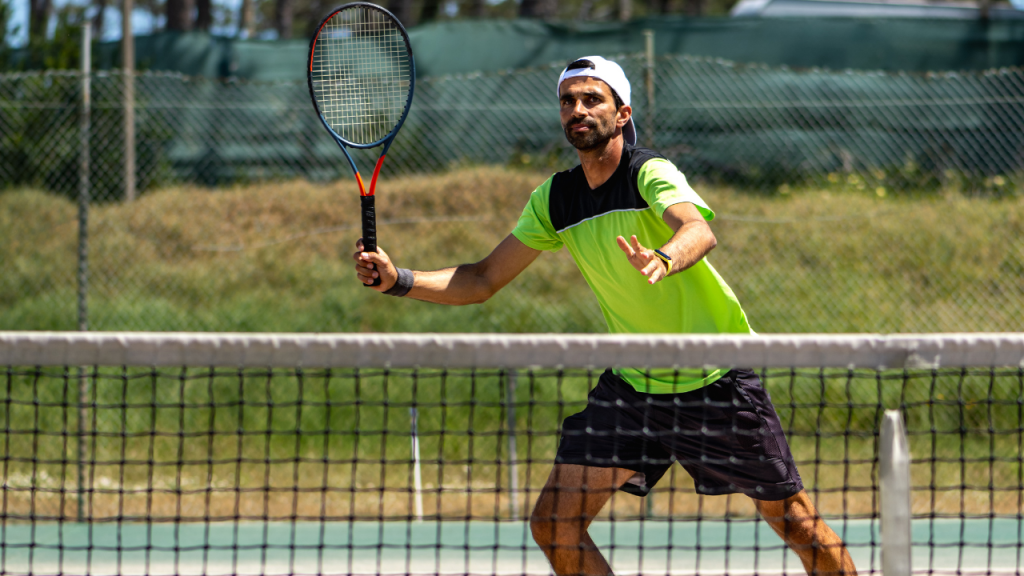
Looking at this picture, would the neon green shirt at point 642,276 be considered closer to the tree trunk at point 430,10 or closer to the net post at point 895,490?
the net post at point 895,490

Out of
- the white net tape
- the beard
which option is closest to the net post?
the white net tape

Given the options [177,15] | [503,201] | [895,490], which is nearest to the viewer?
[895,490]

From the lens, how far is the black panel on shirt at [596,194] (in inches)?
121

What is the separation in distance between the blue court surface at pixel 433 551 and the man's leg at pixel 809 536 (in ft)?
5.83

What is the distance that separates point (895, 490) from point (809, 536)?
1.90ft

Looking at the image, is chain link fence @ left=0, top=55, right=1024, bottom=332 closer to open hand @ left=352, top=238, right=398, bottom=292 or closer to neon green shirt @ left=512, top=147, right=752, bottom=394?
neon green shirt @ left=512, top=147, right=752, bottom=394

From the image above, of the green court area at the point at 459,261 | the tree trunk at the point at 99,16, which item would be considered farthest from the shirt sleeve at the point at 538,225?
the tree trunk at the point at 99,16

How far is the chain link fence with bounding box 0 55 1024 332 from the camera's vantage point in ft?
23.3

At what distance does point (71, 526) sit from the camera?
573 centimetres

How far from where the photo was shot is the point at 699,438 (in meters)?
3.03

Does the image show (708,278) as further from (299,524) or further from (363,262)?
(299,524)

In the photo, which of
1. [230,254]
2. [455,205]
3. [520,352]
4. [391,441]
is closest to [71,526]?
[391,441]

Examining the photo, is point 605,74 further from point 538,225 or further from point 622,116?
point 538,225

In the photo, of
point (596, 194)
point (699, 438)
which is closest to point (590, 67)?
point (596, 194)
